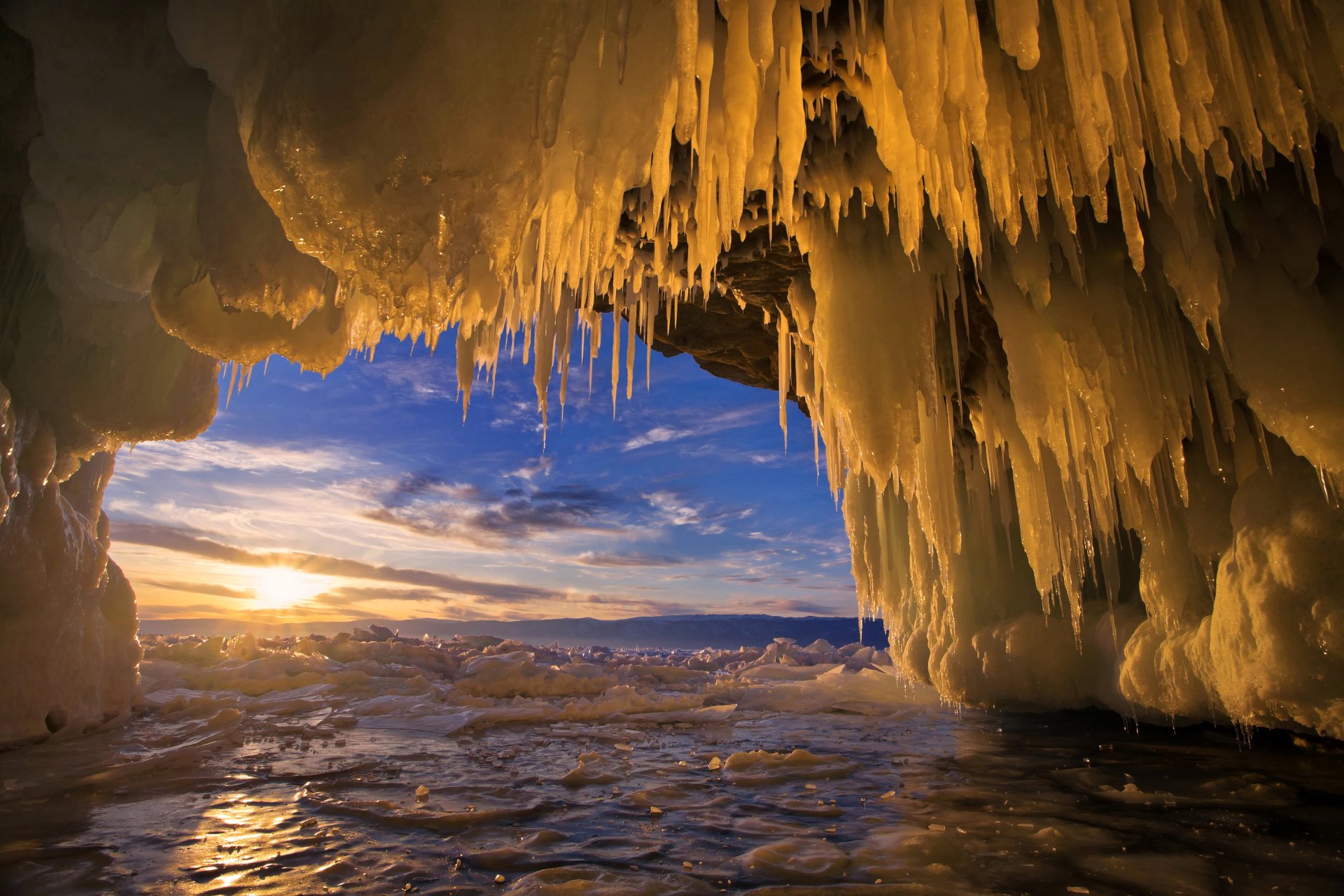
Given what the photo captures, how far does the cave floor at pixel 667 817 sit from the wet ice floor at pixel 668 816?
0.01 metres

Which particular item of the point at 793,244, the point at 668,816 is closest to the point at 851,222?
the point at 793,244

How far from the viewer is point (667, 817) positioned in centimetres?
304

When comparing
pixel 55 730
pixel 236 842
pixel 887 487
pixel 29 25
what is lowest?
pixel 55 730

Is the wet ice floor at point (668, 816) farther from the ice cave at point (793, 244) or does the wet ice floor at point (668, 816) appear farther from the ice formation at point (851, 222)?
the ice formation at point (851, 222)

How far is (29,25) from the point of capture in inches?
110

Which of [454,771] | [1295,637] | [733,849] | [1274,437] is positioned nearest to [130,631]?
[454,771]

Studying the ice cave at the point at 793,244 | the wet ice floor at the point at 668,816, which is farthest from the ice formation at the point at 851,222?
the wet ice floor at the point at 668,816

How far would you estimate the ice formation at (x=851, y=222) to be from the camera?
1.95m

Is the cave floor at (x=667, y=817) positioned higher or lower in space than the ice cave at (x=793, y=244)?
lower

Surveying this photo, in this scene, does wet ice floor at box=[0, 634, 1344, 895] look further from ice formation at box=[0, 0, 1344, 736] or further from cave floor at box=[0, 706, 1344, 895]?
ice formation at box=[0, 0, 1344, 736]

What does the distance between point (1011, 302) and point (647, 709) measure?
6.31 meters

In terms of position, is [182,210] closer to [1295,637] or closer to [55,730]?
[55,730]

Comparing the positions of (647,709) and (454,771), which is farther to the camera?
(647,709)

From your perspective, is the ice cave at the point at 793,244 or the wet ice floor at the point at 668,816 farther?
the wet ice floor at the point at 668,816
